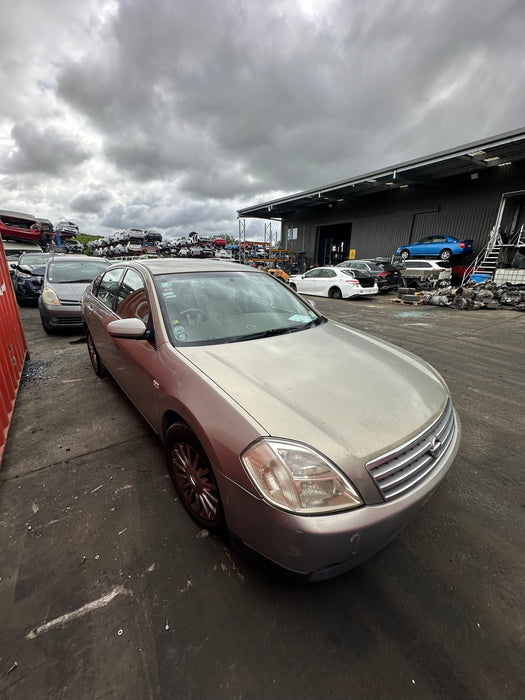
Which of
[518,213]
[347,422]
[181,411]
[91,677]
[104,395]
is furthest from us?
[518,213]

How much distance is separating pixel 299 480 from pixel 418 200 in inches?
910

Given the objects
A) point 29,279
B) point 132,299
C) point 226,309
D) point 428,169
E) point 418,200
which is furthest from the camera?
point 418,200

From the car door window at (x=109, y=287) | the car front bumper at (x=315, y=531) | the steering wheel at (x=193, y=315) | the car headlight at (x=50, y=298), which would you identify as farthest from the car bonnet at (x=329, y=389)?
the car headlight at (x=50, y=298)

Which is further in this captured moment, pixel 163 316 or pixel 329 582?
pixel 163 316

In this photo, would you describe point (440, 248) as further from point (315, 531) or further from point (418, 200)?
point (315, 531)

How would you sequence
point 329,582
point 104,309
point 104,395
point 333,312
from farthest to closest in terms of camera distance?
point 333,312, point 104,395, point 104,309, point 329,582

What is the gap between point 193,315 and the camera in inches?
87.9

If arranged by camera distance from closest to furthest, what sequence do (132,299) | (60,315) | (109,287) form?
(132,299) → (109,287) → (60,315)

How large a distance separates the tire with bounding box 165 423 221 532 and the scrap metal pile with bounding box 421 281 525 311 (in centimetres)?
1119

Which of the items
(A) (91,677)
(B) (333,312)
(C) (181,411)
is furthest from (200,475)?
(B) (333,312)

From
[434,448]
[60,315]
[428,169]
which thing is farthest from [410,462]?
[428,169]

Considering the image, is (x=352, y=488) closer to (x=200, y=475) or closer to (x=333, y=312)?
(x=200, y=475)

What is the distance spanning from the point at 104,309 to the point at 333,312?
741 centimetres

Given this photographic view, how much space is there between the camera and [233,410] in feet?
4.57
